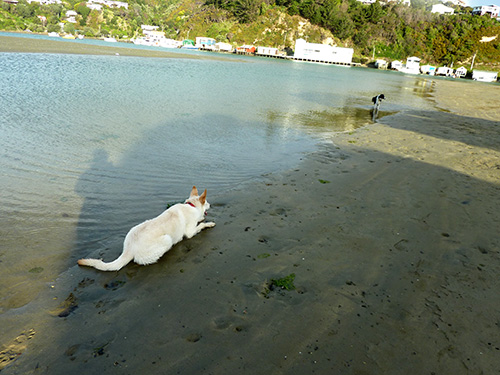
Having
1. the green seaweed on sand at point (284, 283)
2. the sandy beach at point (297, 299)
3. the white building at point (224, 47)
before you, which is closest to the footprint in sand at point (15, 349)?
the sandy beach at point (297, 299)

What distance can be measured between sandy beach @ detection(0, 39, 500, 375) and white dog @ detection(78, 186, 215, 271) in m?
0.14

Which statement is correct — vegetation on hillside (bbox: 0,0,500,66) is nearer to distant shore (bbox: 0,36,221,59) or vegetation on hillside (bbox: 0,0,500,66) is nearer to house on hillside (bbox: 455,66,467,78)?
house on hillside (bbox: 455,66,467,78)

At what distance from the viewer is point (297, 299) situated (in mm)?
3650

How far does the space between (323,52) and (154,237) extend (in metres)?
132

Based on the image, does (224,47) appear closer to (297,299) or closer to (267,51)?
(267,51)

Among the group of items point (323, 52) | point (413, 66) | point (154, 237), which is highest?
point (323, 52)

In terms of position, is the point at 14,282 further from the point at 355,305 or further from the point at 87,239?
the point at 355,305

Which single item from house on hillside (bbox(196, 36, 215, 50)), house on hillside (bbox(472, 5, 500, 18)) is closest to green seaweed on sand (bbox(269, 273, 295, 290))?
house on hillside (bbox(196, 36, 215, 50))

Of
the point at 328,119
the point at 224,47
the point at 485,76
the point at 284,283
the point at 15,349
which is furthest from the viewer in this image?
the point at 224,47

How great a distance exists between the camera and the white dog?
13.2ft

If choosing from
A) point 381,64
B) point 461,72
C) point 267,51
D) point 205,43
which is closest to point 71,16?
point 205,43

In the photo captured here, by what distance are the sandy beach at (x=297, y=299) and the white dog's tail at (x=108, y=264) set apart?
0.09 meters

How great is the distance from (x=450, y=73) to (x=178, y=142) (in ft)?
414

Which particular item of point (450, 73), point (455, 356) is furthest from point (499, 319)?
point (450, 73)
